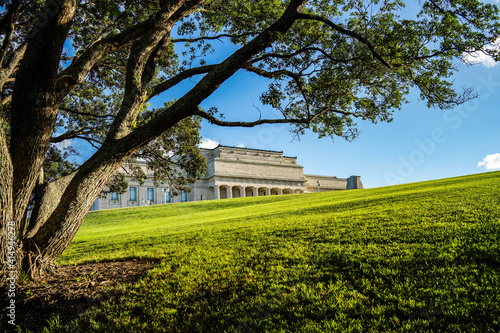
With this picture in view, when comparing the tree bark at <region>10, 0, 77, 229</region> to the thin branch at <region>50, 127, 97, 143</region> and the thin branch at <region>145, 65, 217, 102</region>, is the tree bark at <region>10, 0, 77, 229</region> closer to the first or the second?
the thin branch at <region>145, 65, 217, 102</region>

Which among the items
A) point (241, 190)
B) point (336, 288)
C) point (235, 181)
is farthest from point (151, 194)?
point (336, 288)

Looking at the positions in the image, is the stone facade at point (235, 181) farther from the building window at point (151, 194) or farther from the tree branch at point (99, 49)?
the tree branch at point (99, 49)

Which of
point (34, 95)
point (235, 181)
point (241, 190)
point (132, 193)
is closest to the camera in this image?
point (34, 95)

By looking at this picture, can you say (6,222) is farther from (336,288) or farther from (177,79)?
(336,288)

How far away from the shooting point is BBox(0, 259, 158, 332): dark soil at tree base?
3707mm

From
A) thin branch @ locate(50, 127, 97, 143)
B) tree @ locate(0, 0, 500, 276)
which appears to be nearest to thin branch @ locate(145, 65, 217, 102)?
tree @ locate(0, 0, 500, 276)

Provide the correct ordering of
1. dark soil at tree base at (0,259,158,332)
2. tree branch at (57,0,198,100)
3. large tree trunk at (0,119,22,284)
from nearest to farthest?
dark soil at tree base at (0,259,158,332) < large tree trunk at (0,119,22,284) < tree branch at (57,0,198,100)

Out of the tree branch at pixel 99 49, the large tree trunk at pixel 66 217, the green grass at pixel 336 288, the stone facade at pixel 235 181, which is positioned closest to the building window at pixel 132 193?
the stone facade at pixel 235 181

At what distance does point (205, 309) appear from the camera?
11.5 feet

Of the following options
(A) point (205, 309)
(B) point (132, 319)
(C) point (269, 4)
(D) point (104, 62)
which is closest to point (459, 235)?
(A) point (205, 309)

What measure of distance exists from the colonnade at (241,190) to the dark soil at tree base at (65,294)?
169 ft

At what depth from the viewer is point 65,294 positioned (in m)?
4.19

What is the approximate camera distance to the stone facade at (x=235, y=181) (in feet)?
187

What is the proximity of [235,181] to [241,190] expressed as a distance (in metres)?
3.13
